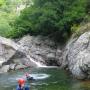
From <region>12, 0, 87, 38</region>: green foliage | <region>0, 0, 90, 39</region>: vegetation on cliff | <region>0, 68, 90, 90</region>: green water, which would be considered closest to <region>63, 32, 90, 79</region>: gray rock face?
<region>0, 68, 90, 90</region>: green water

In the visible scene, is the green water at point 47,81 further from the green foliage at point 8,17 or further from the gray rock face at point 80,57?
the green foliage at point 8,17

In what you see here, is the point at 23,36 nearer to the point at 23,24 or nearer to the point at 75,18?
the point at 23,24

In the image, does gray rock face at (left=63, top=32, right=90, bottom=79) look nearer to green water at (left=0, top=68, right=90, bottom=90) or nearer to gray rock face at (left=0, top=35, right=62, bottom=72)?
green water at (left=0, top=68, right=90, bottom=90)

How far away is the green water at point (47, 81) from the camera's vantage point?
37.2 meters

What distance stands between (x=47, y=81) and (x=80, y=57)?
4.62m

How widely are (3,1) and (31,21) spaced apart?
54.7 metres

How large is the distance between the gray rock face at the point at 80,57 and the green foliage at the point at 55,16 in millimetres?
10029

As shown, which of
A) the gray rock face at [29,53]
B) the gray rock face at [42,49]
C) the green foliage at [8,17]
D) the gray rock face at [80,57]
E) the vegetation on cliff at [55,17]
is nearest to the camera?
the gray rock face at [80,57]

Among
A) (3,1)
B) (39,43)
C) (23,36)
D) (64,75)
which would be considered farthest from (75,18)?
(3,1)

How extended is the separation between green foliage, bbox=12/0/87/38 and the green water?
10844 millimetres

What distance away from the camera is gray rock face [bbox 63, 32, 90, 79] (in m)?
39.9

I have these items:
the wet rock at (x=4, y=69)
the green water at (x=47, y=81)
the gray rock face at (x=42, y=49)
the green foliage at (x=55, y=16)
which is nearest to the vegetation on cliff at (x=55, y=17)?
the green foliage at (x=55, y=16)

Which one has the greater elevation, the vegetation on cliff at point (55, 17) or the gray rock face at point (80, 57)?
the vegetation on cliff at point (55, 17)

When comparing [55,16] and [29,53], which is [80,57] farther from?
[55,16]
